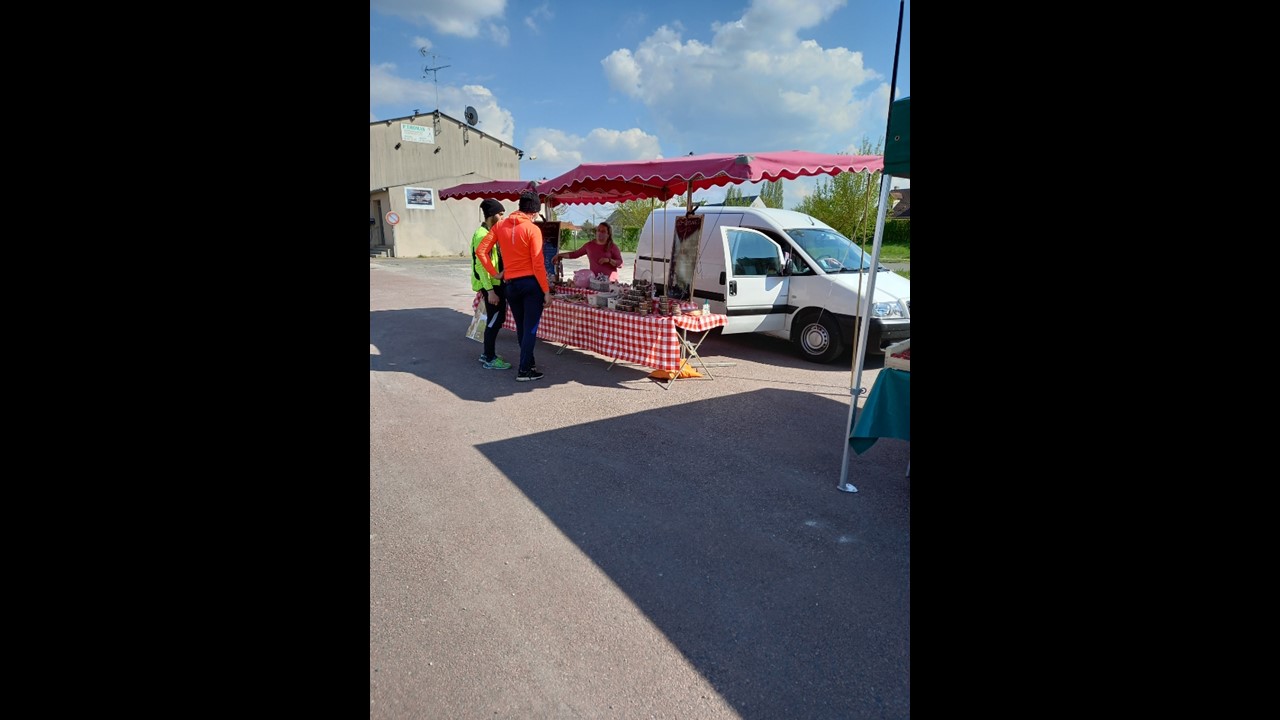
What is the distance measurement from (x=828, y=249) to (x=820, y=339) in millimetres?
1215

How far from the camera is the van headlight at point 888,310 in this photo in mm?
7520

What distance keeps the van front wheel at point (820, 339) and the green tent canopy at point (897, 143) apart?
4117mm

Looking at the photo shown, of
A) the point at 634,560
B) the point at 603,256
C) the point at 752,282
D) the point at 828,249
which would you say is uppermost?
the point at 828,249

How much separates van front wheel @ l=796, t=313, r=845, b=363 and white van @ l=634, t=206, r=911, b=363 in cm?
1

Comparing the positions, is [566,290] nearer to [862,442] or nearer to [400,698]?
[862,442]

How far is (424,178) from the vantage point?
3062 cm

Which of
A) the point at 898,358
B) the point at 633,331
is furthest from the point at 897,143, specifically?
the point at 633,331

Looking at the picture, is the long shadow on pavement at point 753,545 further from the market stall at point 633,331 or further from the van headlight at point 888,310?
the van headlight at point 888,310

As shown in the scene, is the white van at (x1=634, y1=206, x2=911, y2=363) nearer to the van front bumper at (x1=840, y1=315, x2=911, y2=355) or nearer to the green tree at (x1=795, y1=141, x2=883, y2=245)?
the van front bumper at (x1=840, y1=315, x2=911, y2=355)

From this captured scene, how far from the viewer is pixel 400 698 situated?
2416 millimetres

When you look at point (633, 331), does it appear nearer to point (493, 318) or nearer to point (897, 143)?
point (493, 318)

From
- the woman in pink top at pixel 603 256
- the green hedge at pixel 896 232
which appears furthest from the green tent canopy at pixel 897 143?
the green hedge at pixel 896 232
